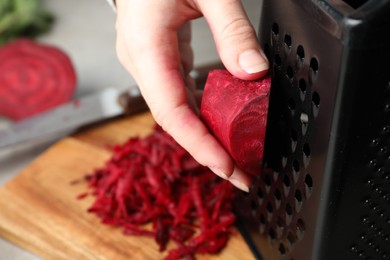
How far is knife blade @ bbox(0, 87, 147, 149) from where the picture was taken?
71.0 inches

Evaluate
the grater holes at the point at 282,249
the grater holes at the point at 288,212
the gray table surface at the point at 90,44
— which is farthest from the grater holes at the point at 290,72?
the gray table surface at the point at 90,44

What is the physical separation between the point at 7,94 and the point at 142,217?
80 centimetres

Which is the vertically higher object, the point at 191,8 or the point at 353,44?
the point at 353,44

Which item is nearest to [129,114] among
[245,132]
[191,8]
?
[191,8]

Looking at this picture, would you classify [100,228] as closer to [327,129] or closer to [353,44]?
A: [327,129]

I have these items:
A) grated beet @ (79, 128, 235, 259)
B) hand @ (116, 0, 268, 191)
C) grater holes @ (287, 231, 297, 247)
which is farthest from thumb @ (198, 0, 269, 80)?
grated beet @ (79, 128, 235, 259)

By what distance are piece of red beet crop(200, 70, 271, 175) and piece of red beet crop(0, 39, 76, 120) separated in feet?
3.29

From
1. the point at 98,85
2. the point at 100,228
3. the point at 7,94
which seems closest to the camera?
Answer: the point at 100,228

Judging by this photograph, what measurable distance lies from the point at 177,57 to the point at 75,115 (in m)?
0.65

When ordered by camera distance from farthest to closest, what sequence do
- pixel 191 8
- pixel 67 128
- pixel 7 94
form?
pixel 7 94, pixel 67 128, pixel 191 8

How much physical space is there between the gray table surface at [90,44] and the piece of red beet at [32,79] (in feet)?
0.26

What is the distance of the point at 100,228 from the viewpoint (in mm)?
1542

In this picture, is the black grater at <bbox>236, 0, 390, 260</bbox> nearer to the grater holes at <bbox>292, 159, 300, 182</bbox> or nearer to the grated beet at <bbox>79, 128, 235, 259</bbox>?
the grater holes at <bbox>292, 159, 300, 182</bbox>

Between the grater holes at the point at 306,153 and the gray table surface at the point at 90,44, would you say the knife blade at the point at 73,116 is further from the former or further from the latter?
the grater holes at the point at 306,153
